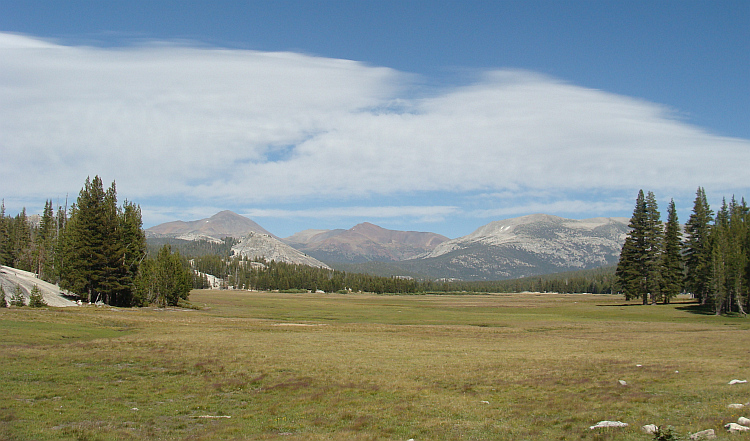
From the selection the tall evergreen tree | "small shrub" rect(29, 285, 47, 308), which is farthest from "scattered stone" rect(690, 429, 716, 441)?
the tall evergreen tree

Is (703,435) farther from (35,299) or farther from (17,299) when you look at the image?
(17,299)

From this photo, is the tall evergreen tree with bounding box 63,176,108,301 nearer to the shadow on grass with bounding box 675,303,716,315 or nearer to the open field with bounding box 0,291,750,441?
the open field with bounding box 0,291,750,441

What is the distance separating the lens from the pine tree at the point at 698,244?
8685 centimetres

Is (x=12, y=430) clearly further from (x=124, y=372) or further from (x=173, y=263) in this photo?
(x=173, y=263)

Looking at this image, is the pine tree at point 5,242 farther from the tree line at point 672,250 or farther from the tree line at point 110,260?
the tree line at point 672,250

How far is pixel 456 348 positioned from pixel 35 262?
115912mm

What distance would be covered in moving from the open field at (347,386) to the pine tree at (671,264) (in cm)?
5698

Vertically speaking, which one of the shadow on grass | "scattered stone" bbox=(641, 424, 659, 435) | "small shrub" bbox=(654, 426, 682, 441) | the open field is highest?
"small shrub" bbox=(654, 426, 682, 441)

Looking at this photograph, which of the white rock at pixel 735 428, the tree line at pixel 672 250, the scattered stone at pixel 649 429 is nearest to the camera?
the white rock at pixel 735 428

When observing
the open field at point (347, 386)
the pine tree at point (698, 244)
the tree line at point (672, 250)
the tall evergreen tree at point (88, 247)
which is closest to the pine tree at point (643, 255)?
the tree line at point (672, 250)

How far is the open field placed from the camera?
1592cm

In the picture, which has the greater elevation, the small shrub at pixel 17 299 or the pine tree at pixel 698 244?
the pine tree at pixel 698 244

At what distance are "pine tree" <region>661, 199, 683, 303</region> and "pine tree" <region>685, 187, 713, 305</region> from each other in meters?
1.73

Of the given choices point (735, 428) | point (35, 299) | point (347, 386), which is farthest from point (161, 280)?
point (735, 428)
